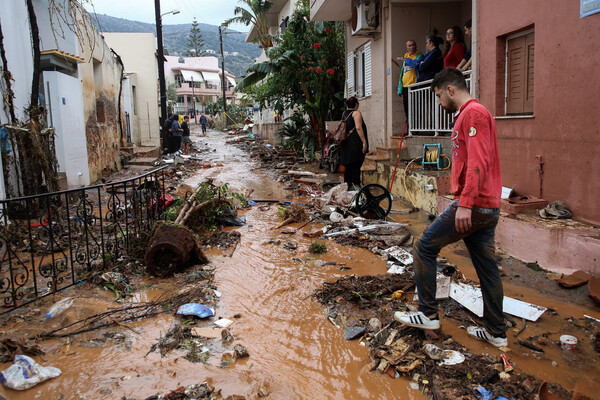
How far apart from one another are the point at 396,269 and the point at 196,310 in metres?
2.45

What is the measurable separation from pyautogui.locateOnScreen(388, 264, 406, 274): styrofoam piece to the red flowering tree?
1053 cm

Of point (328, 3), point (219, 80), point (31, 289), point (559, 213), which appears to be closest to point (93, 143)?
point (328, 3)

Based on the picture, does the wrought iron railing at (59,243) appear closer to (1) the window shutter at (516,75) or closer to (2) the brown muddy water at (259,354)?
(2) the brown muddy water at (259,354)

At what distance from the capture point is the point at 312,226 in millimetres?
7832

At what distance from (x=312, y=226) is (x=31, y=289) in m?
4.36

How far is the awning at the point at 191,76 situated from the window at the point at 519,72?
5993 cm

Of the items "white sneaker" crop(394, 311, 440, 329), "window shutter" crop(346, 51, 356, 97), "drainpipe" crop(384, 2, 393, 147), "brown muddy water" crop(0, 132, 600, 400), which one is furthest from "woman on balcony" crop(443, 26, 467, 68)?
Result: "white sneaker" crop(394, 311, 440, 329)

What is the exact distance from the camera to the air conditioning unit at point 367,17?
11164mm

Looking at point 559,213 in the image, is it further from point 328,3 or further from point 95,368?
point 328,3

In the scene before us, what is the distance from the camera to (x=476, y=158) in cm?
320

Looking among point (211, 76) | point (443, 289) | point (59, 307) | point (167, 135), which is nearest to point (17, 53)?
point (59, 307)

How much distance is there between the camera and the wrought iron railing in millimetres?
4516

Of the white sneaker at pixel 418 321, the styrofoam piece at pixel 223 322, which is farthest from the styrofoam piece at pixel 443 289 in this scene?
the styrofoam piece at pixel 223 322

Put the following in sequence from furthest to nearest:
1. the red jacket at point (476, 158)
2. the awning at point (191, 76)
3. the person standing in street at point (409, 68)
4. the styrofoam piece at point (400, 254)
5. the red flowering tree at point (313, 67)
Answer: the awning at point (191, 76), the red flowering tree at point (313, 67), the person standing in street at point (409, 68), the styrofoam piece at point (400, 254), the red jacket at point (476, 158)
